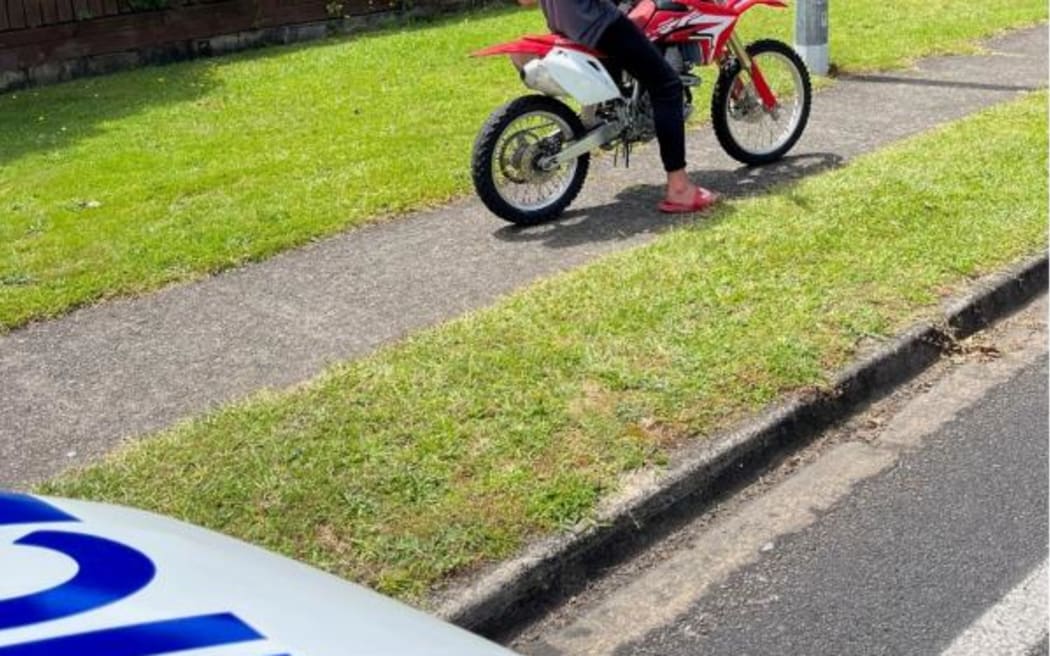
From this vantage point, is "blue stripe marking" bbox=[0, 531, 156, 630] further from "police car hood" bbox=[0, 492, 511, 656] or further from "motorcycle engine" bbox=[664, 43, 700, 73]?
"motorcycle engine" bbox=[664, 43, 700, 73]

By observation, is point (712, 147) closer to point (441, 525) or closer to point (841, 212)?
point (841, 212)

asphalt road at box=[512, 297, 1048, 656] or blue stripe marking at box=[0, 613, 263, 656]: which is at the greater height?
blue stripe marking at box=[0, 613, 263, 656]

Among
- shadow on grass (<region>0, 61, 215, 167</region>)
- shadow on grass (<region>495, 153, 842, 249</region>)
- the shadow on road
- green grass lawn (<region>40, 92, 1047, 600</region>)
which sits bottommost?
green grass lawn (<region>40, 92, 1047, 600</region>)

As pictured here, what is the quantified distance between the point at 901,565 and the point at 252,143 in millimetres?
6367

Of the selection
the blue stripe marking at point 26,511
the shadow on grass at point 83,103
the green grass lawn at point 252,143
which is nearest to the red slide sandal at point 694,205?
the green grass lawn at point 252,143

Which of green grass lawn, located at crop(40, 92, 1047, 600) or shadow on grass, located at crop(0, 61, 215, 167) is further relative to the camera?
shadow on grass, located at crop(0, 61, 215, 167)

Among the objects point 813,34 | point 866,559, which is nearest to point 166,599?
point 866,559

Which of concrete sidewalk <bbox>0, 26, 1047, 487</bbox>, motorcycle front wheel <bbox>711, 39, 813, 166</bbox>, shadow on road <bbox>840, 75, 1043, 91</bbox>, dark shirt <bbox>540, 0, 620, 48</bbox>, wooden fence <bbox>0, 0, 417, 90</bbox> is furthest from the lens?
wooden fence <bbox>0, 0, 417, 90</bbox>

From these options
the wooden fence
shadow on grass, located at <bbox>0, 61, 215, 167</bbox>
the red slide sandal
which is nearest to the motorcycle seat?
the red slide sandal

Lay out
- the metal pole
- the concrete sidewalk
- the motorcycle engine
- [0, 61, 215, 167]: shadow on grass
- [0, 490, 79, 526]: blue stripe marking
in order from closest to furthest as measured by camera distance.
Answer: [0, 490, 79, 526]: blue stripe marking, the concrete sidewalk, the motorcycle engine, [0, 61, 215, 167]: shadow on grass, the metal pole

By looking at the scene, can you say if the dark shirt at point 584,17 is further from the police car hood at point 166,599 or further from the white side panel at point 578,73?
the police car hood at point 166,599

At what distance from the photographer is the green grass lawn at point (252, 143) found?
6961mm

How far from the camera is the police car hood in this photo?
5.60 feet

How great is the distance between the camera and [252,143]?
9391 millimetres
